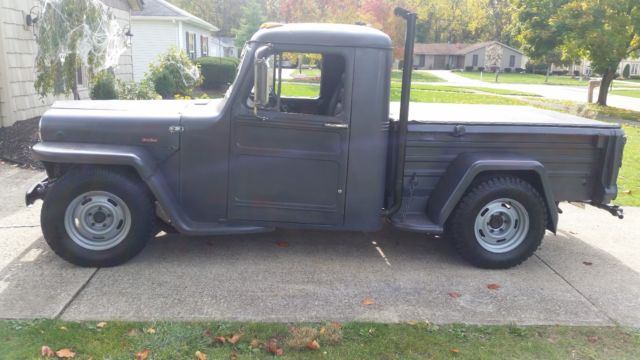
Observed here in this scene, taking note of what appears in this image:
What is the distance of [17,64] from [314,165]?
342 inches

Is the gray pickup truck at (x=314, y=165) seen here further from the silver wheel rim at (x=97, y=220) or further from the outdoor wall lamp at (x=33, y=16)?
the outdoor wall lamp at (x=33, y=16)

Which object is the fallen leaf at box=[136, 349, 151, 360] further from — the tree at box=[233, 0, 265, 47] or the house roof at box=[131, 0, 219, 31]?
the tree at box=[233, 0, 265, 47]

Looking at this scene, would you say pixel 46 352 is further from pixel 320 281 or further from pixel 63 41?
pixel 63 41

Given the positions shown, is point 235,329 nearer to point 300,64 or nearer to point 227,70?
point 300,64

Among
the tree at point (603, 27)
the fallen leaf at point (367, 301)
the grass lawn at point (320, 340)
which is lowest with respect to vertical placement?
the grass lawn at point (320, 340)

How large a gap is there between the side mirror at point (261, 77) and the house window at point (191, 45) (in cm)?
2286

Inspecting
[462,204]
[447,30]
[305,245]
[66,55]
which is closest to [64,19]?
[66,55]

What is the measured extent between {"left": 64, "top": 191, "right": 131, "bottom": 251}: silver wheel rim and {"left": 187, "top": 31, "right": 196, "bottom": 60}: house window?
22.6 meters

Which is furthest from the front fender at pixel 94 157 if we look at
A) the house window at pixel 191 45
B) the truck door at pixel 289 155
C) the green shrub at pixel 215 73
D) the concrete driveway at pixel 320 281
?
the house window at pixel 191 45

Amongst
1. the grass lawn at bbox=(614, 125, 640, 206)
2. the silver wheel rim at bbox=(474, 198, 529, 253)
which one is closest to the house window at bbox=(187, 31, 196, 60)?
the grass lawn at bbox=(614, 125, 640, 206)

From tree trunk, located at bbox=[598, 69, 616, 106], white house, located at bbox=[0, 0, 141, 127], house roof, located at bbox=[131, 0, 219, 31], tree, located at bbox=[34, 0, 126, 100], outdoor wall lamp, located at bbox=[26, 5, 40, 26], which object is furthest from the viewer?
house roof, located at bbox=[131, 0, 219, 31]

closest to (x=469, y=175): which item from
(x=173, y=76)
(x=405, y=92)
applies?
(x=405, y=92)

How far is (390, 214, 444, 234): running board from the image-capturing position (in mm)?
4766

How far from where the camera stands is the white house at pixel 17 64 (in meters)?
10.2
